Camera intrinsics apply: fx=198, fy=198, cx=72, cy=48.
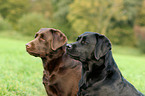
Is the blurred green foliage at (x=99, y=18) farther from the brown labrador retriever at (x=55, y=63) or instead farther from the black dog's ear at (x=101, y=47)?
the black dog's ear at (x=101, y=47)

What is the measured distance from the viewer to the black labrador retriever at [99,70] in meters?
3.53

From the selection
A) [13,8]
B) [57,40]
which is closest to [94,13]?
[13,8]

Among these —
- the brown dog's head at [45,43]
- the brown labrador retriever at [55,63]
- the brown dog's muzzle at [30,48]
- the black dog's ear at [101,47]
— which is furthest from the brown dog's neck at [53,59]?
the black dog's ear at [101,47]

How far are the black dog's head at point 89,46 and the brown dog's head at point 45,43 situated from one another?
40cm

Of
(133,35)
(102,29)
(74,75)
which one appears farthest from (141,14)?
(74,75)

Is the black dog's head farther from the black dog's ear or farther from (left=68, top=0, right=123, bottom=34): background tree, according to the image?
(left=68, top=0, right=123, bottom=34): background tree

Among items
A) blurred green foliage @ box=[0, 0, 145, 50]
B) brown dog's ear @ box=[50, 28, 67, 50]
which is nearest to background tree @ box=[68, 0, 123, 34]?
blurred green foliage @ box=[0, 0, 145, 50]

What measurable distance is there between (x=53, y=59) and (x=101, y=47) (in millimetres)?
1114

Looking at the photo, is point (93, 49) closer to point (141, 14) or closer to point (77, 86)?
point (77, 86)

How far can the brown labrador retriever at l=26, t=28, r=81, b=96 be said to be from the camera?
4.07 meters

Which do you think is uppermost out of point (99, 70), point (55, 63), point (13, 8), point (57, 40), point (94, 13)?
point (13, 8)

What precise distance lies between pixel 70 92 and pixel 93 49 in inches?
43.3

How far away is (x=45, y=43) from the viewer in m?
4.14

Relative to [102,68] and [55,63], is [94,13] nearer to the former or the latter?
[55,63]
